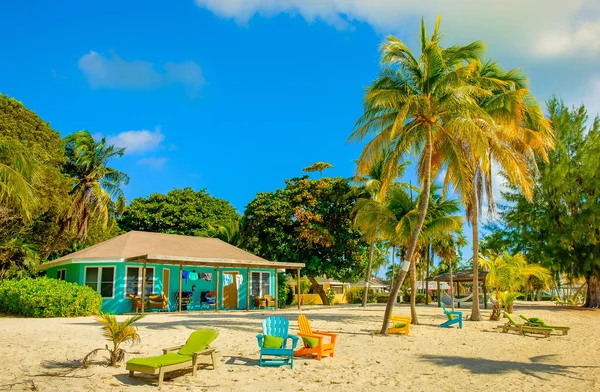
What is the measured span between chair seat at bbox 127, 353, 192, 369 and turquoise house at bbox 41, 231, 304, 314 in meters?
11.6

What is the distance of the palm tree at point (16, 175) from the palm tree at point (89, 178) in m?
11.7

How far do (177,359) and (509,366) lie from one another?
6775mm

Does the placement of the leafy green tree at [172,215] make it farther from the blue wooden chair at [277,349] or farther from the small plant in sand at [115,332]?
the small plant in sand at [115,332]

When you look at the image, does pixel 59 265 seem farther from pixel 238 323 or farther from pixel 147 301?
pixel 238 323

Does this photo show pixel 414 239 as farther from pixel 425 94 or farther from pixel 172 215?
→ pixel 172 215

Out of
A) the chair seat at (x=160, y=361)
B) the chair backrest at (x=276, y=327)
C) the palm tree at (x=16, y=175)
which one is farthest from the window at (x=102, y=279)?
the chair seat at (x=160, y=361)

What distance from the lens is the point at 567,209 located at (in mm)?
28641

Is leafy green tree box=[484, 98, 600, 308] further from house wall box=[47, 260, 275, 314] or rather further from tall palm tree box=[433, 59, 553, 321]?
house wall box=[47, 260, 275, 314]

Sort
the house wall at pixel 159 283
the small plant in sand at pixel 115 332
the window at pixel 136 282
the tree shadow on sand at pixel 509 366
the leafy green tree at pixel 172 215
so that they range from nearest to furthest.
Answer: the small plant in sand at pixel 115 332 < the tree shadow on sand at pixel 509 366 < the house wall at pixel 159 283 < the window at pixel 136 282 < the leafy green tree at pixel 172 215

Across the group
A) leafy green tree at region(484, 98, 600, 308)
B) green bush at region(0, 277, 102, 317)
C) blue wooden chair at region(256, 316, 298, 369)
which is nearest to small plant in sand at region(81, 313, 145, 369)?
blue wooden chair at region(256, 316, 298, 369)

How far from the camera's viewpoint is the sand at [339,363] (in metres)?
7.83

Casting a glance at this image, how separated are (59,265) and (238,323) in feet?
41.3

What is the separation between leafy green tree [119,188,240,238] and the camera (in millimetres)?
38094

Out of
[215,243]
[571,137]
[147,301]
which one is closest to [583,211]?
[571,137]
